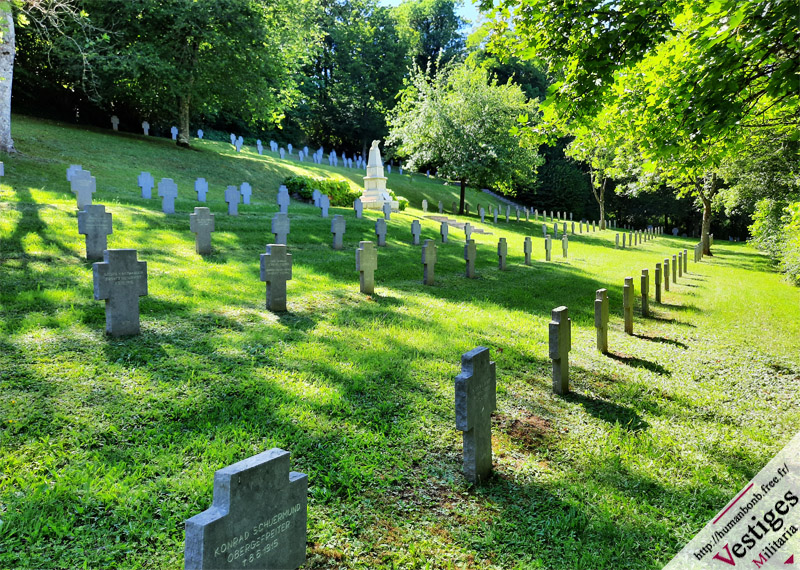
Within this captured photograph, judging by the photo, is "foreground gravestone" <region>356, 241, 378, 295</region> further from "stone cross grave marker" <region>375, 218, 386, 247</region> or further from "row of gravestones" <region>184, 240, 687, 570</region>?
"row of gravestones" <region>184, 240, 687, 570</region>

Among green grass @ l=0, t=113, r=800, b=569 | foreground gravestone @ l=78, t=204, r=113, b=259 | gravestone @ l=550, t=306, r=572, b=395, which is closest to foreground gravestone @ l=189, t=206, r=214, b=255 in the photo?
green grass @ l=0, t=113, r=800, b=569

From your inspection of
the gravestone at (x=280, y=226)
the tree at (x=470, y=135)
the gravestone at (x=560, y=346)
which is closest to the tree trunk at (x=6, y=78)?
the gravestone at (x=280, y=226)

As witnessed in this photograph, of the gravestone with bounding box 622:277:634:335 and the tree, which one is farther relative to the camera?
the tree

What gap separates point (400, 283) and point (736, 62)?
638 centimetres

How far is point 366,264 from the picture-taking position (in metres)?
8.62

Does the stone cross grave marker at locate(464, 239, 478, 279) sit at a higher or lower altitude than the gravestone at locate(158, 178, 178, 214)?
lower

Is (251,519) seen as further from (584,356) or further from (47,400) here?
(584,356)

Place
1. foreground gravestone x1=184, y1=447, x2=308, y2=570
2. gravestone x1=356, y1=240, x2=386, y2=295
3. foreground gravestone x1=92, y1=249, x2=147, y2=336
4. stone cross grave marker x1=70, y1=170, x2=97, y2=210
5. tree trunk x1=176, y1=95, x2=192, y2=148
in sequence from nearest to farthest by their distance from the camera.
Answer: foreground gravestone x1=184, y1=447, x2=308, y2=570 < foreground gravestone x1=92, y1=249, x2=147, y2=336 < gravestone x1=356, y1=240, x2=386, y2=295 < stone cross grave marker x1=70, y1=170, x2=97, y2=210 < tree trunk x1=176, y1=95, x2=192, y2=148

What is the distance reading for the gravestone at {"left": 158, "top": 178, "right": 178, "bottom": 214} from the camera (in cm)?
1281

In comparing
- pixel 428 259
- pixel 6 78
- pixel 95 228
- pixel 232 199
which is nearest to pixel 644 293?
pixel 428 259

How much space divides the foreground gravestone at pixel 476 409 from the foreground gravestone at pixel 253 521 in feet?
4.69

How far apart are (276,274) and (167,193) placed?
298 inches

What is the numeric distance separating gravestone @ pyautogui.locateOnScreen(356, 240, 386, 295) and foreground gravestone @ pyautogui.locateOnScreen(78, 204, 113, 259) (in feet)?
13.4

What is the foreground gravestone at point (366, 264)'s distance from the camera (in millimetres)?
8570
